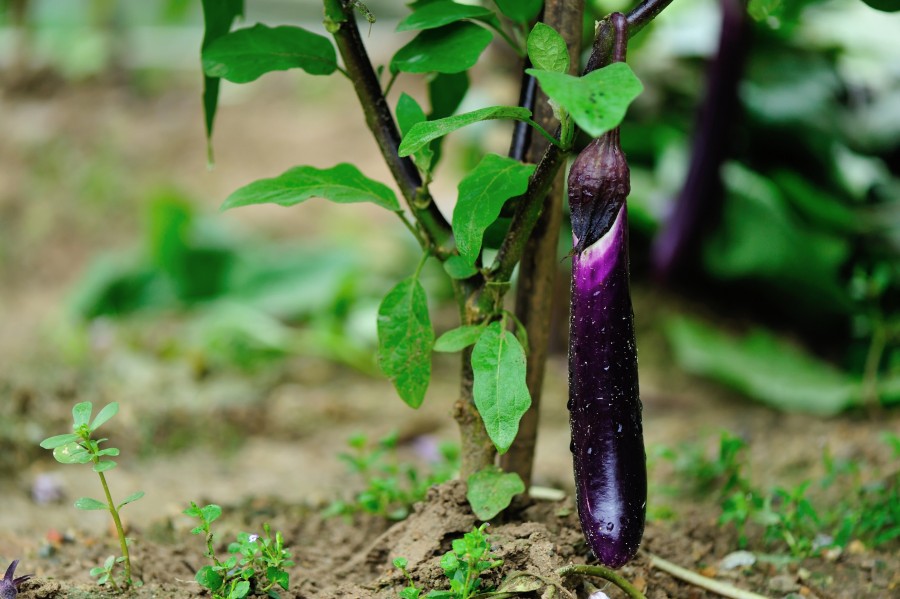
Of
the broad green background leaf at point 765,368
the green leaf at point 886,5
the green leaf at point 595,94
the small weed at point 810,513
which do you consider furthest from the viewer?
the broad green background leaf at point 765,368

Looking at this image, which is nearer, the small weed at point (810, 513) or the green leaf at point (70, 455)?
the green leaf at point (70, 455)

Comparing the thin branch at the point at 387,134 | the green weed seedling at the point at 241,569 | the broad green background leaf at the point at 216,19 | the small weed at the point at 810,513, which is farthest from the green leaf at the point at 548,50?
the small weed at the point at 810,513

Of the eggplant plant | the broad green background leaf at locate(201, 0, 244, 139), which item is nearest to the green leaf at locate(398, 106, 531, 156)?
the eggplant plant

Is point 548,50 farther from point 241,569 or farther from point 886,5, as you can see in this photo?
point 241,569

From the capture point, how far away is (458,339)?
97 centimetres

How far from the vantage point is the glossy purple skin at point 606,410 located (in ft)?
2.92

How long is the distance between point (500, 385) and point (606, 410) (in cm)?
11

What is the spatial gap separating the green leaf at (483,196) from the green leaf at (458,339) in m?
0.11

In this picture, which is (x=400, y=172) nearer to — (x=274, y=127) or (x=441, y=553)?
(x=441, y=553)

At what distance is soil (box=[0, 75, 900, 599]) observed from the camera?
1105 mm

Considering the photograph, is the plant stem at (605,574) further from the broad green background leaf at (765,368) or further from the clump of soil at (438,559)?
the broad green background leaf at (765,368)

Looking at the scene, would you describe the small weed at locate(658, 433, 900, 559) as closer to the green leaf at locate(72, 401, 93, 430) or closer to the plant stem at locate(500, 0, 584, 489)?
the plant stem at locate(500, 0, 584, 489)

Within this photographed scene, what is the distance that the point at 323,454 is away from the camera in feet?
6.42

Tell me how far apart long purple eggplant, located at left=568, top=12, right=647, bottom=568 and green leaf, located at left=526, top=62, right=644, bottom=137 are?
141 mm
